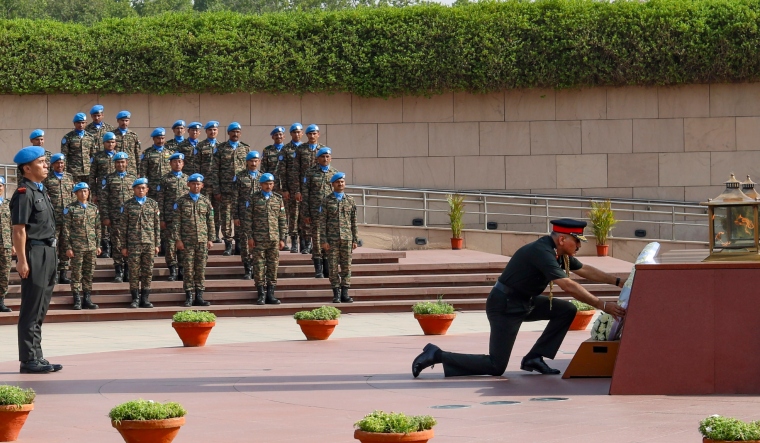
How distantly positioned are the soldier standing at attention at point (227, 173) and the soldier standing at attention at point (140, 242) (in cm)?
174

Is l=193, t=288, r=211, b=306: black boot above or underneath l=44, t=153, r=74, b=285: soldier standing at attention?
underneath

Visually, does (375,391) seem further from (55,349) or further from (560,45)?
(560,45)

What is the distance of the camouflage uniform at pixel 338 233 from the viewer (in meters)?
15.7

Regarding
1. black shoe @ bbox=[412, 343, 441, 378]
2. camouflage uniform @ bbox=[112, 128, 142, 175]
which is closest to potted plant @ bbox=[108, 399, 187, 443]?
black shoe @ bbox=[412, 343, 441, 378]

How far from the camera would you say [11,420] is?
246 inches

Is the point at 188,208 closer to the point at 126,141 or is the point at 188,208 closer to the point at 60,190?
the point at 60,190

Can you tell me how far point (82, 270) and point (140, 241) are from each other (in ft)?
2.78

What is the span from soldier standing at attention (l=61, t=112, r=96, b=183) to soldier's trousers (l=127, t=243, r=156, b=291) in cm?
224

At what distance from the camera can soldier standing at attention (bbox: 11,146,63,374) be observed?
8922 mm

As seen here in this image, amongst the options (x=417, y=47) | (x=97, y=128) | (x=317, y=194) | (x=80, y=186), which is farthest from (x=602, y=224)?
(x=80, y=186)

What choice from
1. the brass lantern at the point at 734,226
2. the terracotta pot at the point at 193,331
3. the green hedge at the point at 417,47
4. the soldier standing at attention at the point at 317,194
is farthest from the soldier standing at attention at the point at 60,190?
the brass lantern at the point at 734,226

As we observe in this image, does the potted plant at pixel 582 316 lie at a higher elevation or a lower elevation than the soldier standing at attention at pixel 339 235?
lower

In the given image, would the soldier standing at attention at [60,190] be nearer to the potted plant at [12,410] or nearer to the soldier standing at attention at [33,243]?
the soldier standing at attention at [33,243]

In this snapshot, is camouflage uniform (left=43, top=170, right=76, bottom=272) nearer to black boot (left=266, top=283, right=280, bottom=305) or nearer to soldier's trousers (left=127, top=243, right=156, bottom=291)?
soldier's trousers (left=127, top=243, right=156, bottom=291)
